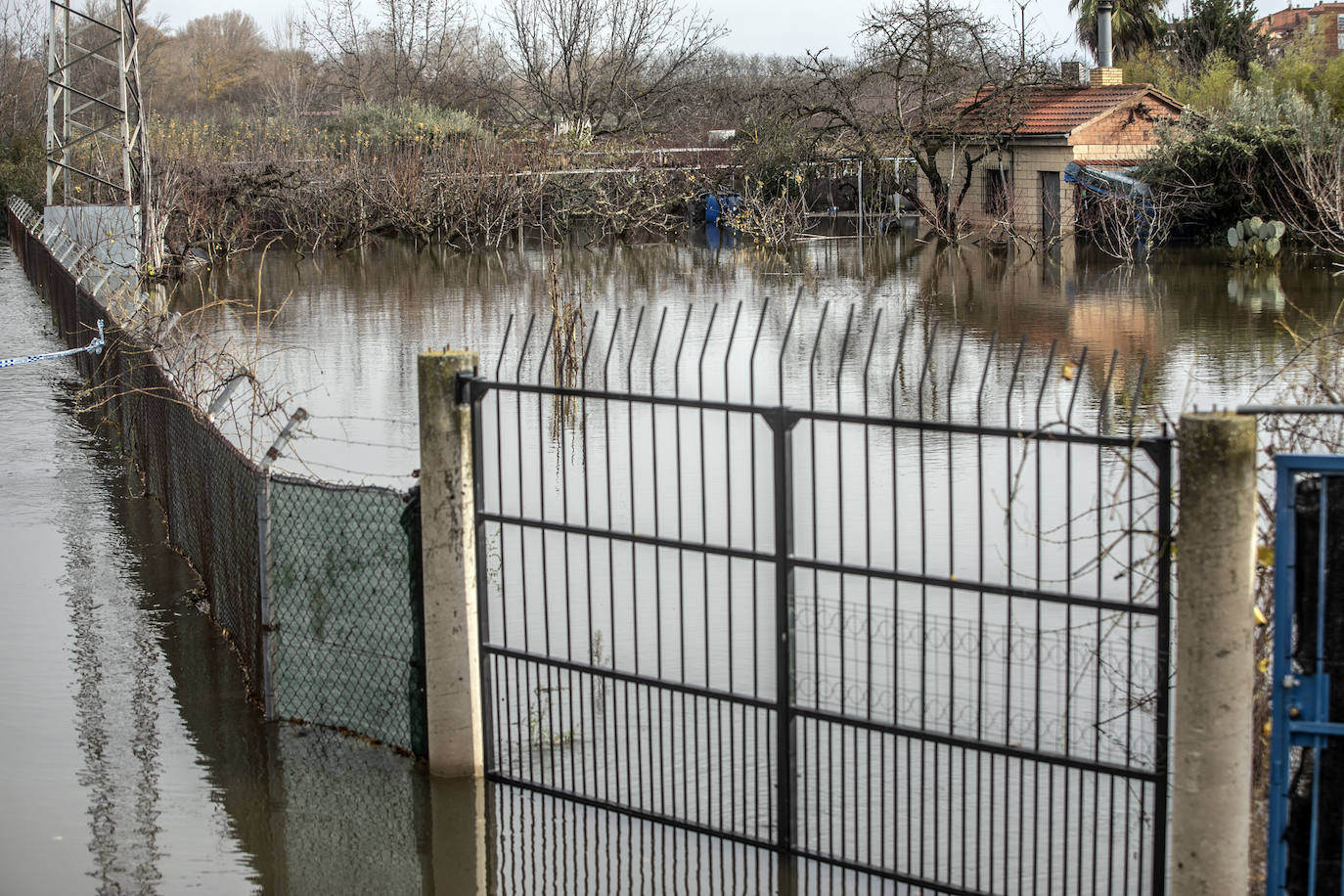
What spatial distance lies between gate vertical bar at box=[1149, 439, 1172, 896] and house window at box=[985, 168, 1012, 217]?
32.5 m

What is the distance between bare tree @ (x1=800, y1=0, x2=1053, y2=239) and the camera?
3888cm

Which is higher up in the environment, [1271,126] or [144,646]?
[1271,126]

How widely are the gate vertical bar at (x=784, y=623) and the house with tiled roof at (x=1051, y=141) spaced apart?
31044 millimetres

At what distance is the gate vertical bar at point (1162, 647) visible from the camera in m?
5.13

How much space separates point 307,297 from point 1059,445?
1873cm

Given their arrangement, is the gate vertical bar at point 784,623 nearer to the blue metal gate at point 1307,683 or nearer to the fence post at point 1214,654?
the fence post at point 1214,654

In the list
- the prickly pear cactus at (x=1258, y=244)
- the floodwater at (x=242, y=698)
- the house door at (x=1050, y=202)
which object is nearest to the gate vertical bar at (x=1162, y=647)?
the floodwater at (x=242, y=698)

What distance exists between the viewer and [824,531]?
450 inches

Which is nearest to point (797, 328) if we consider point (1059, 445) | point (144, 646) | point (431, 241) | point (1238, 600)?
point (1059, 445)

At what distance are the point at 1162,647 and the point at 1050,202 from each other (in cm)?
3414

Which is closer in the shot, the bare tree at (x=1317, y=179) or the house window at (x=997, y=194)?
the bare tree at (x=1317, y=179)

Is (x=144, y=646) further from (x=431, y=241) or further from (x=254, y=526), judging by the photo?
(x=431, y=241)

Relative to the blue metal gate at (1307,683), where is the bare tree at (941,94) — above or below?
above

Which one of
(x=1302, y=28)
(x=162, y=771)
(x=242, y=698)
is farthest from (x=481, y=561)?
(x=1302, y=28)
